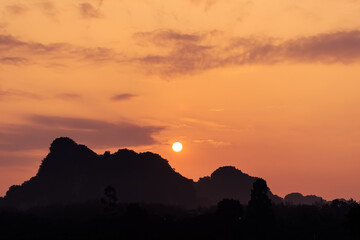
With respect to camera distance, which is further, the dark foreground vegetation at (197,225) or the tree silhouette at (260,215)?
the tree silhouette at (260,215)

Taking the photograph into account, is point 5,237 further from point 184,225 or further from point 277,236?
point 277,236

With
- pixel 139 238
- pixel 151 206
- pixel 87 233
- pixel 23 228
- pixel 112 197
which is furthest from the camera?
pixel 151 206

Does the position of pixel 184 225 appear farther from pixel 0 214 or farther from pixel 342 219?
pixel 0 214

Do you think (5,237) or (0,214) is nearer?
(5,237)

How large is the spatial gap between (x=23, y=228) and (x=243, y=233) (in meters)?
55.1

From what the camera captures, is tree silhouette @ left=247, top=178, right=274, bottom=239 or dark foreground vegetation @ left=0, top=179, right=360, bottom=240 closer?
dark foreground vegetation @ left=0, top=179, right=360, bottom=240

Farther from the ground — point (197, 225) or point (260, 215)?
point (260, 215)

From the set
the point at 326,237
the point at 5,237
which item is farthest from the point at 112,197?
the point at 326,237

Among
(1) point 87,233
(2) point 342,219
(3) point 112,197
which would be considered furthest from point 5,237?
(2) point 342,219

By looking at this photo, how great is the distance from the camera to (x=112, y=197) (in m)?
135

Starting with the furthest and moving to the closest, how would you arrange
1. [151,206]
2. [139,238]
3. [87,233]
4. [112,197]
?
[151,206] → [112,197] → [87,233] → [139,238]

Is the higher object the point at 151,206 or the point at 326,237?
the point at 151,206

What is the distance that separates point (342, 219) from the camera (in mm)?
128625

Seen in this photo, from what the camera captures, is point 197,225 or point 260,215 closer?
point 260,215
